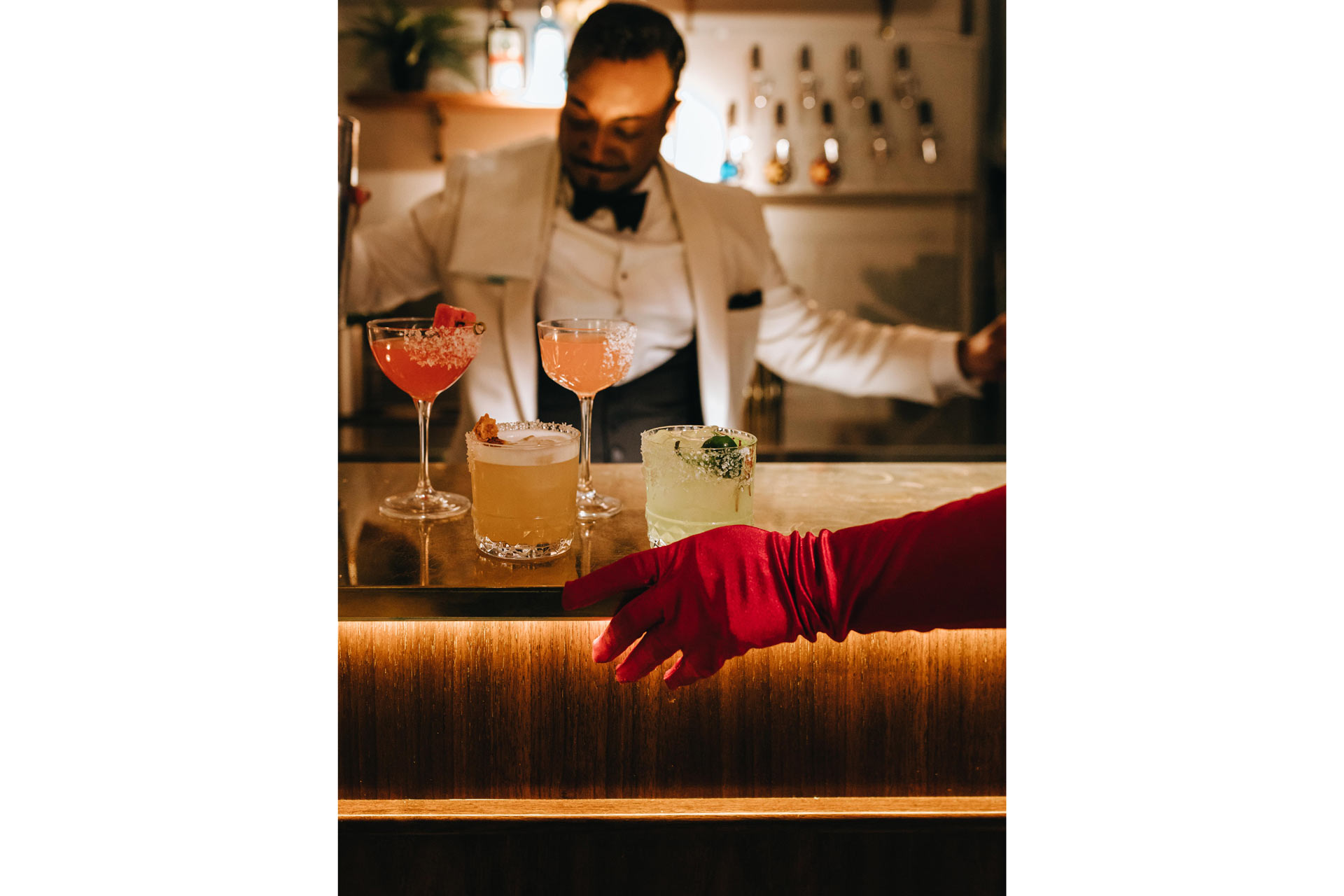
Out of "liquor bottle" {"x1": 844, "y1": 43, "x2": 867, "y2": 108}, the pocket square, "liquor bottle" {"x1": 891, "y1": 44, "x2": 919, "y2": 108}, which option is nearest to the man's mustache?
the pocket square

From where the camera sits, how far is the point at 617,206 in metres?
2.52

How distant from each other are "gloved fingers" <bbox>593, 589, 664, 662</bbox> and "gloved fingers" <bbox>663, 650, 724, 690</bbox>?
0.20ft

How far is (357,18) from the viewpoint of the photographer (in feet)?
9.38

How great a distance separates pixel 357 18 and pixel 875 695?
2.62 meters

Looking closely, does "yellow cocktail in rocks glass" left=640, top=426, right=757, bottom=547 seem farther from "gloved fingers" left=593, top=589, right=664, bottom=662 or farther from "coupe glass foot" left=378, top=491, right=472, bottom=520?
"coupe glass foot" left=378, top=491, right=472, bottom=520

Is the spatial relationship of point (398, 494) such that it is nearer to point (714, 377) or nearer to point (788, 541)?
point (788, 541)

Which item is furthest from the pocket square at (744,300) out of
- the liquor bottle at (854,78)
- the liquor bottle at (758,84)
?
the liquor bottle at (854,78)

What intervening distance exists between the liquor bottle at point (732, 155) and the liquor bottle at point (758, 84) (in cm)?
7

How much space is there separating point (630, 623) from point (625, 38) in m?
2.01

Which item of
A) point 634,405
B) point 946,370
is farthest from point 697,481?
point 946,370

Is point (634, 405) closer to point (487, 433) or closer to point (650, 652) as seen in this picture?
point (487, 433)

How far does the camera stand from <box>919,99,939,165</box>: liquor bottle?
121 inches

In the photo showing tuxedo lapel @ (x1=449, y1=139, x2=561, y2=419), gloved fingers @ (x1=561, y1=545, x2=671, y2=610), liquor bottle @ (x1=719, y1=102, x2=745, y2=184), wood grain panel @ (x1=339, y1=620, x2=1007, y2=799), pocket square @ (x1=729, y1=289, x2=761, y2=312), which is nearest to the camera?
gloved fingers @ (x1=561, y1=545, x2=671, y2=610)
